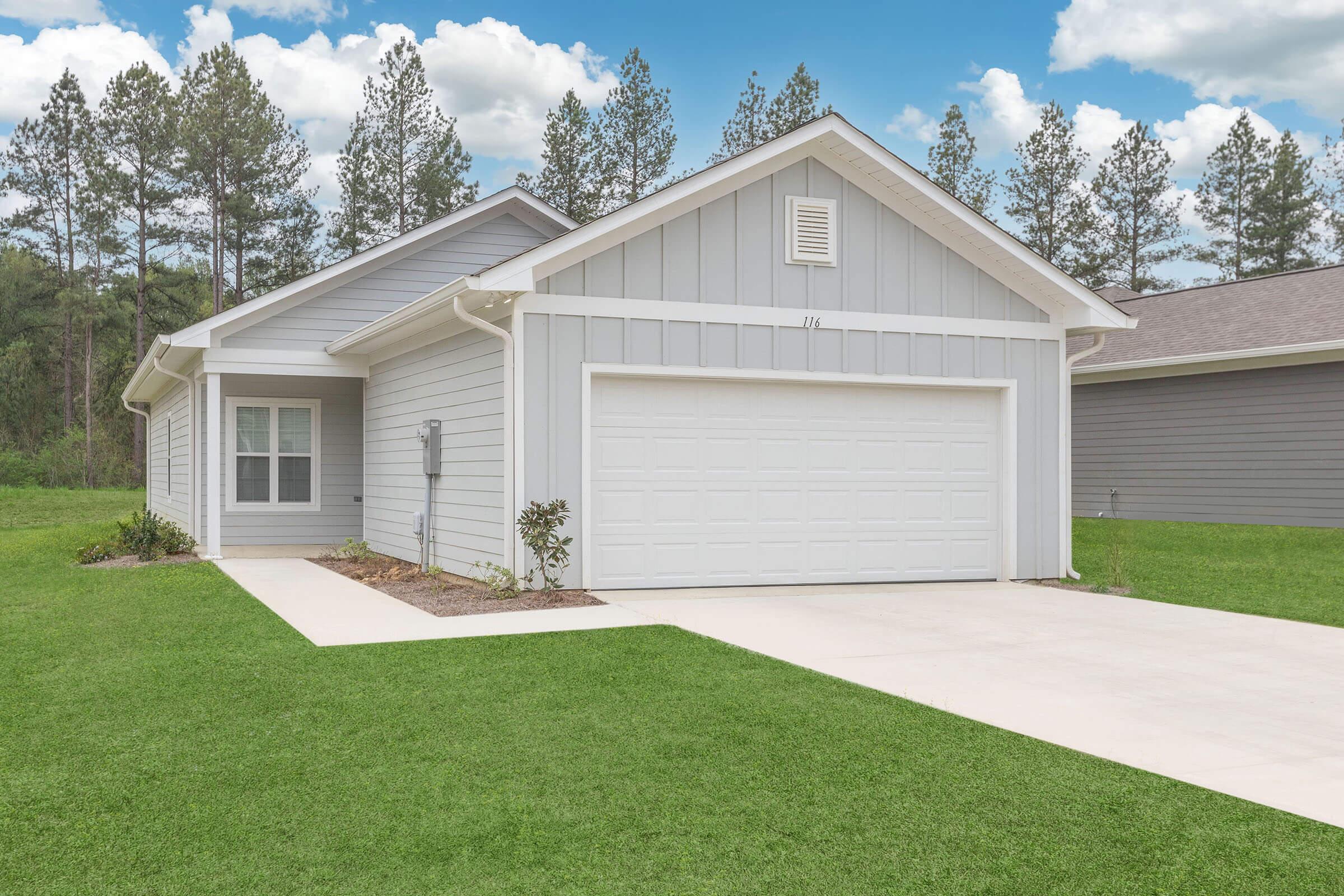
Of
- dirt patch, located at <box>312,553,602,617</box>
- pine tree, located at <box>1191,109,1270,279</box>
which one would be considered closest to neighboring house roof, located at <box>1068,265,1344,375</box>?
dirt patch, located at <box>312,553,602,617</box>

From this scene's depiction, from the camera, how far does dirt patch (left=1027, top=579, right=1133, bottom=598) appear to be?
1027 cm

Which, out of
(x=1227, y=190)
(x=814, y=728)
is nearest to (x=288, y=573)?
(x=814, y=728)

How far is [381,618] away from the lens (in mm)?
8414

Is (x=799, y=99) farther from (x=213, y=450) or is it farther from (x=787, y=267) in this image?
(x=213, y=450)

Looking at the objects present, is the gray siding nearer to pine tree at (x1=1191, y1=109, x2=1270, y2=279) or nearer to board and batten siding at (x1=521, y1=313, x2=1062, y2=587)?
board and batten siding at (x1=521, y1=313, x2=1062, y2=587)

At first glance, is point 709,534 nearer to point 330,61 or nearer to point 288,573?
point 288,573

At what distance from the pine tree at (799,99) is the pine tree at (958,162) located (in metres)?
4.23

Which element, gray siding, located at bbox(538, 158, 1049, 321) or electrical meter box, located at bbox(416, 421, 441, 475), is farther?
electrical meter box, located at bbox(416, 421, 441, 475)

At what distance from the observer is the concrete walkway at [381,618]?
25.0 feet

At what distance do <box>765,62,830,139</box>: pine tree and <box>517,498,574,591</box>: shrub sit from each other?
21018 mm

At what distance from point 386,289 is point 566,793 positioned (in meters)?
11.5

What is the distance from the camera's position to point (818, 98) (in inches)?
1113

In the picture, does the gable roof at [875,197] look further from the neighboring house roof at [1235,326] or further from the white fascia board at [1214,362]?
the white fascia board at [1214,362]

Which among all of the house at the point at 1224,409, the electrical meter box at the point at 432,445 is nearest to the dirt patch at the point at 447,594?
the electrical meter box at the point at 432,445
